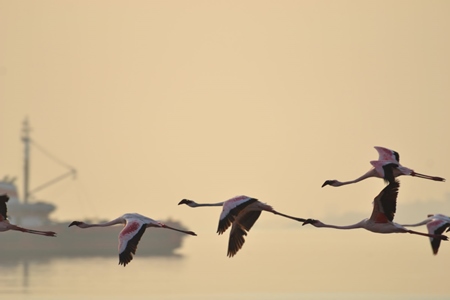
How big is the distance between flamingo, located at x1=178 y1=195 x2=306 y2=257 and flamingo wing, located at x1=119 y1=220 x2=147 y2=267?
1.97 meters

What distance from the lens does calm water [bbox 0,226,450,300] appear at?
78.4m

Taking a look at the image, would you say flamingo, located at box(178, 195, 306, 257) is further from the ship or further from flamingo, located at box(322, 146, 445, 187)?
the ship

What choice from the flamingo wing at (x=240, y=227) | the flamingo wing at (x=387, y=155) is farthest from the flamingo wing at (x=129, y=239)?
the flamingo wing at (x=387, y=155)

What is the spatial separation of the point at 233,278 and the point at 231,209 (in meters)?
65.9

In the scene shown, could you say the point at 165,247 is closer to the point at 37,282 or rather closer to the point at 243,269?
the point at 243,269

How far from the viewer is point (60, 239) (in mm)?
158500

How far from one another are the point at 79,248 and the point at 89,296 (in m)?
82.2

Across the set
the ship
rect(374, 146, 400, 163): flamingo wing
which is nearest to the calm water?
the ship

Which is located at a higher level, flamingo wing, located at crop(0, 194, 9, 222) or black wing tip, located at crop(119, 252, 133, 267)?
flamingo wing, located at crop(0, 194, 9, 222)

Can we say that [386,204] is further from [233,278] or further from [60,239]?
[60,239]

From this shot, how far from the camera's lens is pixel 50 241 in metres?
160

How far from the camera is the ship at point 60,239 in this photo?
153125 mm

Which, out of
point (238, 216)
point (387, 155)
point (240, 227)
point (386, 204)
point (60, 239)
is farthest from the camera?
point (60, 239)

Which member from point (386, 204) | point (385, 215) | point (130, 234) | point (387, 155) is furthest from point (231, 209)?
point (387, 155)
